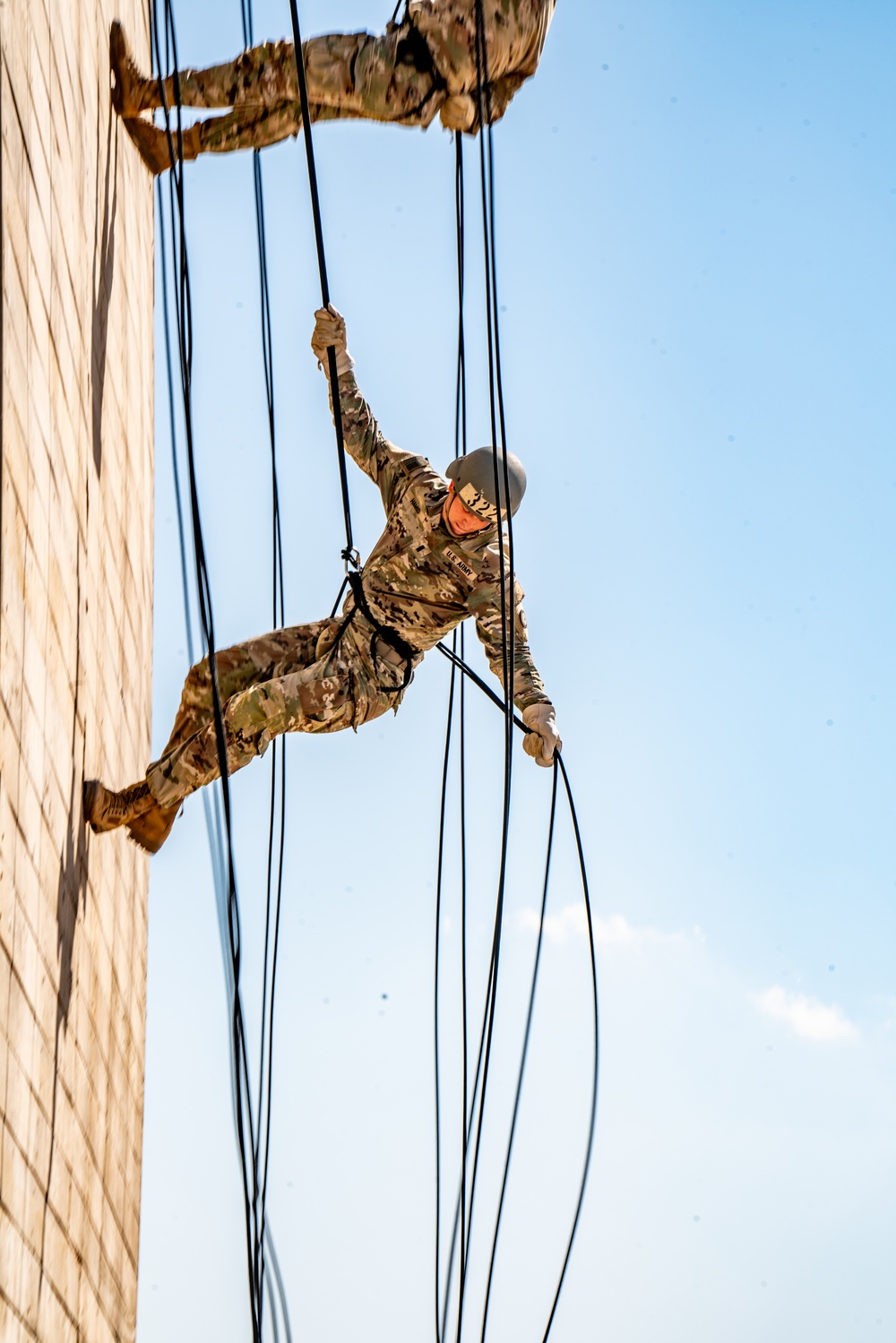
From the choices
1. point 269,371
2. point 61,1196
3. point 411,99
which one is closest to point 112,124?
point 411,99

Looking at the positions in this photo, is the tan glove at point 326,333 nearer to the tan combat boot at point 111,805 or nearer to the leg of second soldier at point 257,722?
the leg of second soldier at point 257,722

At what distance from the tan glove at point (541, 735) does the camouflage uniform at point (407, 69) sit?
2567 millimetres

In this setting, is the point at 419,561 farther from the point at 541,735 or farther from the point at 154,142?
the point at 154,142

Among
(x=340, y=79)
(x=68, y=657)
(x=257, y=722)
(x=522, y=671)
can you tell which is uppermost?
(x=340, y=79)

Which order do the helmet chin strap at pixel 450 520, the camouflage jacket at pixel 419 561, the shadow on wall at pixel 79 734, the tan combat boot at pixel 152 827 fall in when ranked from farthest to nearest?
the camouflage jacket at pixel 419 561 < the helmet chin strap at pixel 450 520 < the tan combat boot at pixel 152 827 < the shadow on wall at pixel 79 734

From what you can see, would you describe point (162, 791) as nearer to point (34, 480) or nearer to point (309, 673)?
point (309, 673)

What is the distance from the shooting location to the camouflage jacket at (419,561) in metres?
6.59

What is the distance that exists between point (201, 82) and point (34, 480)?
2.70 metres

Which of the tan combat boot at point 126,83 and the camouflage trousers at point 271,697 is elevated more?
the tan combat boot at point 126,83

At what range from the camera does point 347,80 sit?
21.0 feet

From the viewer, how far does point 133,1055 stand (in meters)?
7.62

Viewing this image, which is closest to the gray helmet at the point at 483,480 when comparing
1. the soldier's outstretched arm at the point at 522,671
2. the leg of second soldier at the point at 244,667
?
the soldier's outstretched arm at the point at 522,671

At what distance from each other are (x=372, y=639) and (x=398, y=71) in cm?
244

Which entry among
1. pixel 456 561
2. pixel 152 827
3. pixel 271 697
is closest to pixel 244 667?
pixel 271 697
